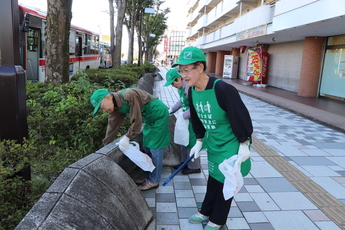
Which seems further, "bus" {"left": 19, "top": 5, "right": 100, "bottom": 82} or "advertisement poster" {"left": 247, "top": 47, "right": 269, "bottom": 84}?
"advertisement poster" {"left": 247, "top": 47, "right": 269, "bottom": 84}

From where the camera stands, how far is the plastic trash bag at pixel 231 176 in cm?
249

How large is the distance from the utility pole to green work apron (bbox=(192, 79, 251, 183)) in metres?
1.48

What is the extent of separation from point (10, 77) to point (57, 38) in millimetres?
4424

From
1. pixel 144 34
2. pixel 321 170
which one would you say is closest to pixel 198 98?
pixel 321 170

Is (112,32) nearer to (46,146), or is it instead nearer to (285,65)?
(285,65)

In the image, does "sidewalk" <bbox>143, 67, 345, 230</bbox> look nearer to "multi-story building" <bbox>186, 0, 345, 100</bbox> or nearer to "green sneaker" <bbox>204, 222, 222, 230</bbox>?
"green sneaker" <bbox>204, 222, 222, 230</bbox>

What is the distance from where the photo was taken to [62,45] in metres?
6.48

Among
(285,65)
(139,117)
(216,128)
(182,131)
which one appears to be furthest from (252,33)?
(216,128)

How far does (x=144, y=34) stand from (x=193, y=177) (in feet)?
123

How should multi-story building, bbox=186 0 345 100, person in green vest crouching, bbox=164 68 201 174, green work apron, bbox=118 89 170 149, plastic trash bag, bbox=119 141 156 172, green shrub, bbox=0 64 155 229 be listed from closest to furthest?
green shrub, bbox=0 64 155 229 < plastic trash bag, bbox=119 141 156 172 < green work apron, bbox=118 89 170 149 < person in green vest crouching, bbox=164 68 201 174 < multi-story building, bbox=186 0 345 100

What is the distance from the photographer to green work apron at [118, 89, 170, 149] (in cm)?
346

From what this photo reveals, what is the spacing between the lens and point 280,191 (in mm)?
3848

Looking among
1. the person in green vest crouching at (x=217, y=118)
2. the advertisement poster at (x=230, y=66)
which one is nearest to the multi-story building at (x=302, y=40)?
the advertisement poster at (x=230, y=66)

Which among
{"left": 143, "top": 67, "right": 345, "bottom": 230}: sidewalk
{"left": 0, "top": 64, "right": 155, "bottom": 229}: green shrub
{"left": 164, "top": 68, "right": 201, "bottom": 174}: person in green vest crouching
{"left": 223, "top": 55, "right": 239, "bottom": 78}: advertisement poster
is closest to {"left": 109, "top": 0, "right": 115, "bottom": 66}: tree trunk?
{"left": 223, "top": 55, "right": 239, "bottom": 78}: advertisement poster
